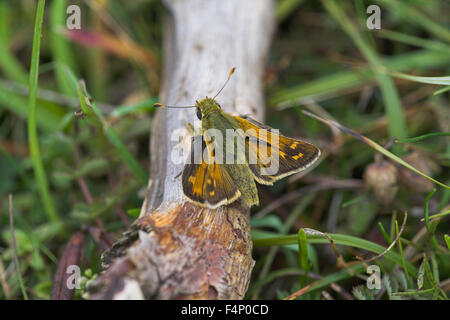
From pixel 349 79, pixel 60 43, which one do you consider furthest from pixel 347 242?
pixel 60 43

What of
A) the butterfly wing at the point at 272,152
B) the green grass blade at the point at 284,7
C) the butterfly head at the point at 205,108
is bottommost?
the butterfly wing at the point at 272,152

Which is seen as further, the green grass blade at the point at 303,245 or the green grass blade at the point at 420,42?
the green grass blade at the point at 420,42

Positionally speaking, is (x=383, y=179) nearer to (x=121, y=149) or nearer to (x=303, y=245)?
(x=303, y=245)

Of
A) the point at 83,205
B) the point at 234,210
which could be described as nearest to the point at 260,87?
the point at 234,210

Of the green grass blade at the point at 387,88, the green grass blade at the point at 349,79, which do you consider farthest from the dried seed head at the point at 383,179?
the green grass blade at the point at 349,79

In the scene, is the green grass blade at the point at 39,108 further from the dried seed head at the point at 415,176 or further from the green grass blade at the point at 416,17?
the green grass blade at the point at 416,17

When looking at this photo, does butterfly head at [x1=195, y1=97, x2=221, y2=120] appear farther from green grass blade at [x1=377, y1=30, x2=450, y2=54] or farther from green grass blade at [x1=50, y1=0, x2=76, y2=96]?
green grass blade at [x1=377, y1=30, x2=450, y2=54]
